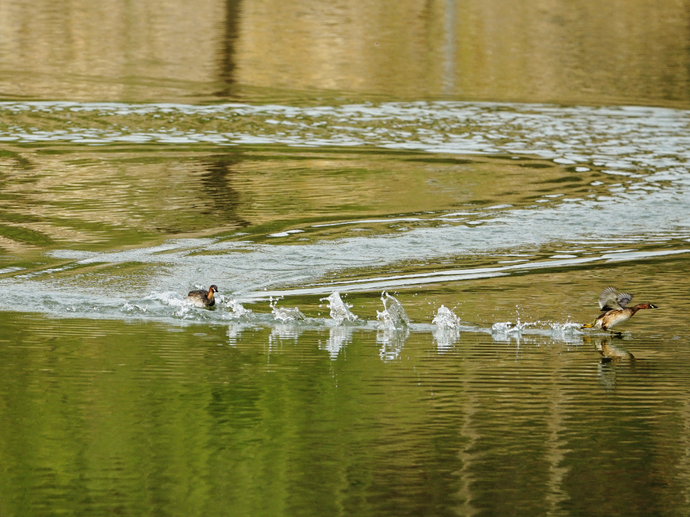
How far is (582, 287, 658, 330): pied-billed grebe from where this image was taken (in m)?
9.48

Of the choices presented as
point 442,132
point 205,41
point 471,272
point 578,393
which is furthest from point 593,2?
point 578,393

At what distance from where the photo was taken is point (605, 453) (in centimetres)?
680

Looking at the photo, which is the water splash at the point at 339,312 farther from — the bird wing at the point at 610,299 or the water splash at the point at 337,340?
the bird wing at the point at 610,299

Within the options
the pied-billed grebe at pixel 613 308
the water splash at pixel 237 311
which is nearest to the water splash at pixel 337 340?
the water splash at pixel 237 311

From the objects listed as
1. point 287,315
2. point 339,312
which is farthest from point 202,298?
point 339,312

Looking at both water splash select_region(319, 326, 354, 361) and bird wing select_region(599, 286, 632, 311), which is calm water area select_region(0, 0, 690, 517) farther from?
bird wing select_region(599, 286, 632, 311)

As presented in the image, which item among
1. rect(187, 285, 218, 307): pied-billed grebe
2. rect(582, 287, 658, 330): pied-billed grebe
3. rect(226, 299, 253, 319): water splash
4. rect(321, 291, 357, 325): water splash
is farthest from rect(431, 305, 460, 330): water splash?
rect(187, 285, 218, 307): pied-billed grebe

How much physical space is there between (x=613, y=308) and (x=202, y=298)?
3106mm

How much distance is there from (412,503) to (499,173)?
1128 cm

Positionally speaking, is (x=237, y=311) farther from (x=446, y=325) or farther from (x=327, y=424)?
(x=327, y=424)

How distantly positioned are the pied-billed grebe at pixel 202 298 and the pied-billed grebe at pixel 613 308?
289 cm

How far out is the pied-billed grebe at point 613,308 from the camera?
373 inches

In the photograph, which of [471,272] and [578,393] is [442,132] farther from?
[578,393]

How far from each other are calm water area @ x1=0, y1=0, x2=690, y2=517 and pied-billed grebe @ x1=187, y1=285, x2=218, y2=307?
0.24ft
